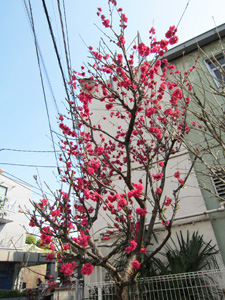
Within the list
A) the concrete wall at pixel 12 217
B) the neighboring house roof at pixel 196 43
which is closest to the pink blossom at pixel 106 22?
the neighboring house roof at pixel 196 43

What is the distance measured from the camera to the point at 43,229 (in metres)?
3.41

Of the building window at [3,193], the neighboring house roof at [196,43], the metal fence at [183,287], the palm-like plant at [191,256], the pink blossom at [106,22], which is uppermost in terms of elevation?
the neighboring house roof at [196,43]

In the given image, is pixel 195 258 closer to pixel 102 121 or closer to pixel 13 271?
pixel 102 121

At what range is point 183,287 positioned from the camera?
3.85 metres

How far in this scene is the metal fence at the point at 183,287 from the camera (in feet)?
12.6

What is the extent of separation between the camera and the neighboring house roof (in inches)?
313

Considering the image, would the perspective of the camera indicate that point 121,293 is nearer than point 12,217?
Yes

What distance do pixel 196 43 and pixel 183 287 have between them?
8777 mm

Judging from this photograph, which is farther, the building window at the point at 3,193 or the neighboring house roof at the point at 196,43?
the building window at the point at 3,193

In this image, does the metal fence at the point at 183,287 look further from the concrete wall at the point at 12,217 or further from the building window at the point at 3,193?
the building window at the point at 3,193

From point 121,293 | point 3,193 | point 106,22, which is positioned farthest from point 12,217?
point 106,22

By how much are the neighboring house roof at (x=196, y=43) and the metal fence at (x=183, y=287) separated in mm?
7860

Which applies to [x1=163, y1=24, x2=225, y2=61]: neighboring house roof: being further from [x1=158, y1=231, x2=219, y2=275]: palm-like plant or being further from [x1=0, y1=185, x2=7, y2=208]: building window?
[x1=0, y1=185, x2=7, y2=208]: building window

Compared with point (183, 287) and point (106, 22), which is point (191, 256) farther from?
point (106, 22)
